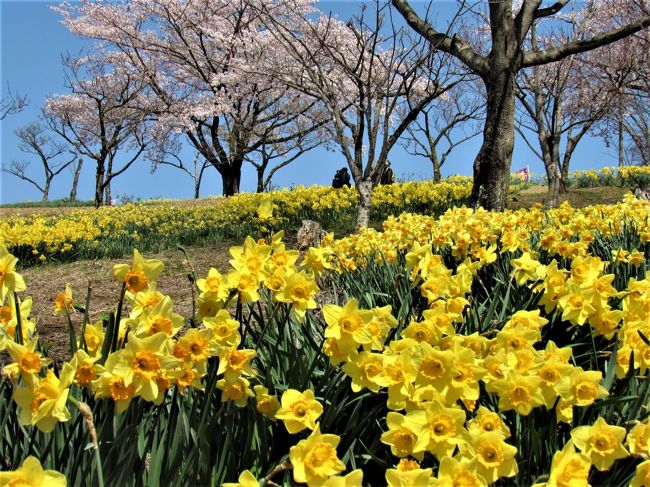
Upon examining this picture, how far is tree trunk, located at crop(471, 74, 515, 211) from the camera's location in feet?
27.8

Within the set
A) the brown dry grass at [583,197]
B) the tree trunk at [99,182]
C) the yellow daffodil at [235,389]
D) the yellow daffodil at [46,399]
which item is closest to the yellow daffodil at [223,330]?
the yellow daffodil at [235,389]

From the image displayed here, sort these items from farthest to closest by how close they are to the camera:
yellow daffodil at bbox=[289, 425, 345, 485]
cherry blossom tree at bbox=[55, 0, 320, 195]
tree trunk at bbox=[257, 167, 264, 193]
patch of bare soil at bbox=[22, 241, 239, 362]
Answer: tree trunk at bbox=[257, 167, 264, 193] < cherry blossom tree at bbox=[55, 0, 320, 195] < patch of bare soil at bbox=[22, 241, 239, 362] < yellow daffodil at bbox=[289, 425, 345, 485]

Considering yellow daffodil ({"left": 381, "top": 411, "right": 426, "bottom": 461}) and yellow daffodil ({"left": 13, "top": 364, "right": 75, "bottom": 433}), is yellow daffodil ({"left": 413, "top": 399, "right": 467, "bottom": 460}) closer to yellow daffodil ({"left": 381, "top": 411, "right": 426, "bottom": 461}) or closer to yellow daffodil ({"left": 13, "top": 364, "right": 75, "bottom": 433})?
yellow daffodil ({"left": 381, "top": 411, "right": 426, "bottom": 461})

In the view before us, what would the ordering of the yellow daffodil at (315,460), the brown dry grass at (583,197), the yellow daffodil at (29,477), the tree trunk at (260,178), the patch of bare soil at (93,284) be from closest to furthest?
the yellow daffodil at (29,477), the yellow daffodil at (315,460), the patch of bare soil at (93,284), the brown dry grass at (583,197), the tree trunk at (260,178)

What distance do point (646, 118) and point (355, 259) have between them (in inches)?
1159

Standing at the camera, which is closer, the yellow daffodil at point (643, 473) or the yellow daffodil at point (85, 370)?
the yellow daffodil at point (643, 473)

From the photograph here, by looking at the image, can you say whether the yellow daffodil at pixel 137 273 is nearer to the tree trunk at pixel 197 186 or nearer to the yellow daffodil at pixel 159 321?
the yellow daffodil at pixel 159 321

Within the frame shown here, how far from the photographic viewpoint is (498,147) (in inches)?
334

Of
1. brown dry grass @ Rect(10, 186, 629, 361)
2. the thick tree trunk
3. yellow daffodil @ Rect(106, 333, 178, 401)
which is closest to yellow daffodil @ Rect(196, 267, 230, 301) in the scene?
yellow daffodil @ Rect(106, 333, 178, 401)

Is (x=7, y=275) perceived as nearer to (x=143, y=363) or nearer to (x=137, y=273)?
(x=137, y=273)

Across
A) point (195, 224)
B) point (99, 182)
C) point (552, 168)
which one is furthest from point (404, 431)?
point (99, 182)

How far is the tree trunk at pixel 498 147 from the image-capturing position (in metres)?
8.46

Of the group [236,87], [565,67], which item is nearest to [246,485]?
[565,67]

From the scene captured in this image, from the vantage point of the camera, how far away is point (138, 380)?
1229mm
